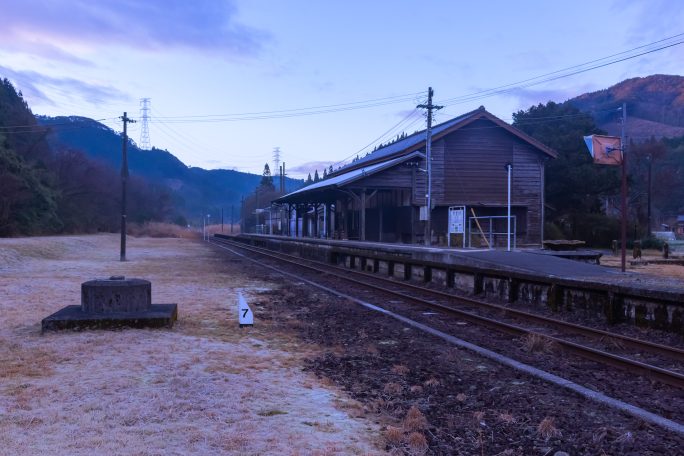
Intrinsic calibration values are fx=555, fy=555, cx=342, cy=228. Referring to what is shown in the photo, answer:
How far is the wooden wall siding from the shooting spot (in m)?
32.8

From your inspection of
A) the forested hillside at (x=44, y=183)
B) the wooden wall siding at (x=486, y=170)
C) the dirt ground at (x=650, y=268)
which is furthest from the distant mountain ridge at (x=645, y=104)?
the dirt ground at (x=650, y=268)

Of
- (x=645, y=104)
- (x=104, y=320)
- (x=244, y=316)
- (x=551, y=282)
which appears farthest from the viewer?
(x=645, y=104)

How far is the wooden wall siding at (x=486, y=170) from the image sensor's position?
32.8 m

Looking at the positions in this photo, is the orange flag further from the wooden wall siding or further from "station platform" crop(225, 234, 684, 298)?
the wooden wall siding

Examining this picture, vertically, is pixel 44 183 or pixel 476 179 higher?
pixel 44 183

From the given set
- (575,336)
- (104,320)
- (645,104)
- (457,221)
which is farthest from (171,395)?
(645,104)

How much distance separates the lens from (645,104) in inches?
6393

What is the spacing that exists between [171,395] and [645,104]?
185235mm

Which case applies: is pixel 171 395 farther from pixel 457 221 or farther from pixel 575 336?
pixel 457 221

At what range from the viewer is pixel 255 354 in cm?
709

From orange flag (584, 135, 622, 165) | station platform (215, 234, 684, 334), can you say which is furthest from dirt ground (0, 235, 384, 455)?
orange flag (584, 135, 622, 165)

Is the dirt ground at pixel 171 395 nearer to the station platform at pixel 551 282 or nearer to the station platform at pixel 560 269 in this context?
the station platform at pixel 551 282

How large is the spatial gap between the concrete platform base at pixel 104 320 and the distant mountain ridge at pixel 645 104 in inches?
6035

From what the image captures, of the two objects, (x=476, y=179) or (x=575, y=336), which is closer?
(x=575, y=336)
